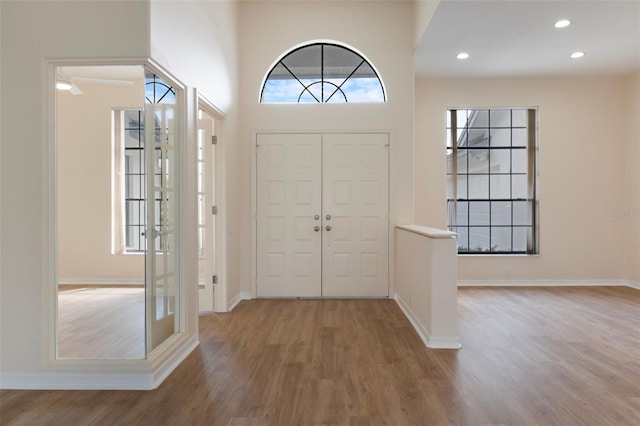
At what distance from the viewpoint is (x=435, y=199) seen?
6125mm

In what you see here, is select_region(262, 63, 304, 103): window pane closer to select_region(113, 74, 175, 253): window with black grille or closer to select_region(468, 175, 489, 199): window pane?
select_region(113, 74, 175, 253): window with black grille

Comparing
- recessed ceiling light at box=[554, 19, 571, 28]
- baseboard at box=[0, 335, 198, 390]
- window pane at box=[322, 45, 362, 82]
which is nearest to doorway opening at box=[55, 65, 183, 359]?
baseboard at box=[0, 335, 198, 390]

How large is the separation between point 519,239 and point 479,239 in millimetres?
635

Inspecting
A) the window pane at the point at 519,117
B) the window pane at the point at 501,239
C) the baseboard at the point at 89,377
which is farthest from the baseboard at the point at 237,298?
the window pane at the point at 519,117

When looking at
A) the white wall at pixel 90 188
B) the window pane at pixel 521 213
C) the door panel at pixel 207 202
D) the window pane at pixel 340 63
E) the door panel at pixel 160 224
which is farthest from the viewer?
the window pane at pixel 521 213

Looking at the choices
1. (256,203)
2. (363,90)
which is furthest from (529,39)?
(256,203)

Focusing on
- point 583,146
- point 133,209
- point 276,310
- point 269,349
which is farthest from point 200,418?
point 583,146

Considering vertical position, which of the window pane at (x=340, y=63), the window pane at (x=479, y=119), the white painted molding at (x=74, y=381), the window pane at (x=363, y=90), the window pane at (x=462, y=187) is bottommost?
the white painted molding at (x=74, y=381)

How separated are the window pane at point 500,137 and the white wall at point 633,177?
69.4 inches

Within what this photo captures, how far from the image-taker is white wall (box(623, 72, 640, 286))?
5918 mm

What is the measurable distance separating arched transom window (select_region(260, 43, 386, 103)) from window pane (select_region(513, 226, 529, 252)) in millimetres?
3081

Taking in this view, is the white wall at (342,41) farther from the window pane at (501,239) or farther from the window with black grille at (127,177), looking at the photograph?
the window pane at (501,239)

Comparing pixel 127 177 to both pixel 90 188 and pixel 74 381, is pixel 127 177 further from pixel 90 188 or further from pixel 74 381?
pixel 74 381

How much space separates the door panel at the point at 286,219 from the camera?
531 cm
